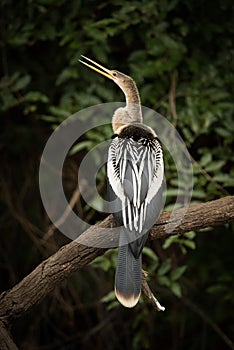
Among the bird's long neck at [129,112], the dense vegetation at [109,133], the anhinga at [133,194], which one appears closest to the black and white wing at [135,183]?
the anhinga at [133,194]

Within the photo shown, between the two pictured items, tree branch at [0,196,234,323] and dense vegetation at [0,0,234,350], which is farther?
dense vegetation at [0,0,234,350]

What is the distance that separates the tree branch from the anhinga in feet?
0.21

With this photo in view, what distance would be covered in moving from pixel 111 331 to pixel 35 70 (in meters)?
1.51

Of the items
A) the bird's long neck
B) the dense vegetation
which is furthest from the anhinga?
the dense vegetation

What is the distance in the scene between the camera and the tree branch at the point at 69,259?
170 cm

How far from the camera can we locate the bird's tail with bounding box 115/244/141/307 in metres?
1.66

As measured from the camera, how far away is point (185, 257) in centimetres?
320

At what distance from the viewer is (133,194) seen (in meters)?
1.70

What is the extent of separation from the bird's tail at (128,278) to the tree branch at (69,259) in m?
0.06

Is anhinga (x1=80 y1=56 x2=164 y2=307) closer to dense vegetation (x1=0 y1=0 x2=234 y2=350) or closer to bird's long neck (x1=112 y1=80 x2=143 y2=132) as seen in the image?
bird's long neck (x1=112 y1=80 x2=143 y2=132)

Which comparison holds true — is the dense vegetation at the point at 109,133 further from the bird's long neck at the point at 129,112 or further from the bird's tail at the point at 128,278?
the bird's tail at the point at 128,278

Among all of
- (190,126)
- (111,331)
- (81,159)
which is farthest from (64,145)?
(111,331)

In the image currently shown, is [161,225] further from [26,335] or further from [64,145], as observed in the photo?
[26,335]

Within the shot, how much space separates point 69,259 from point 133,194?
26 cm
